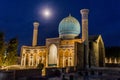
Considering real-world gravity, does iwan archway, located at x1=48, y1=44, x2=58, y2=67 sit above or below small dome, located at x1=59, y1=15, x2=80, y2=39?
below

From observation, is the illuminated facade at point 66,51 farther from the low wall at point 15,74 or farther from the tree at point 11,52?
the low wall at point 15,74

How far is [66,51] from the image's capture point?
33.8 metres

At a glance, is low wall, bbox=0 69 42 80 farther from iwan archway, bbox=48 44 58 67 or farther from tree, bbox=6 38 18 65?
iwan archway, bbox=48 44 58 67

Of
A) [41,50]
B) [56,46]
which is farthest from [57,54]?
[41,50]

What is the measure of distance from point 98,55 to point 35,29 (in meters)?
14.5

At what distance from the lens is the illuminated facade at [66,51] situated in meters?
32.8

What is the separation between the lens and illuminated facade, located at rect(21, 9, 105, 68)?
32781 mm

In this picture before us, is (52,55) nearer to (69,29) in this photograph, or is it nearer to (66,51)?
(66,51)

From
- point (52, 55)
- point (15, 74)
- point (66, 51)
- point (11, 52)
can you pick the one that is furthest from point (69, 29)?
point (15, 74)

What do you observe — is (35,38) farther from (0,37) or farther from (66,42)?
(0,37)

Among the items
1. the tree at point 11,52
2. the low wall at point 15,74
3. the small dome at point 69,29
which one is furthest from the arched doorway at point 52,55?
the low wall at point 15,74

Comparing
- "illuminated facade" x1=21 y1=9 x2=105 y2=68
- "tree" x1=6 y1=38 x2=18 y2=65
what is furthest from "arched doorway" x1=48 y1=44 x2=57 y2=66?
"tree" x1=6 y1=38 x2=18 y2=65

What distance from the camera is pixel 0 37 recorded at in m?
25.2

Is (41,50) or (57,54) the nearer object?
(57,54)
